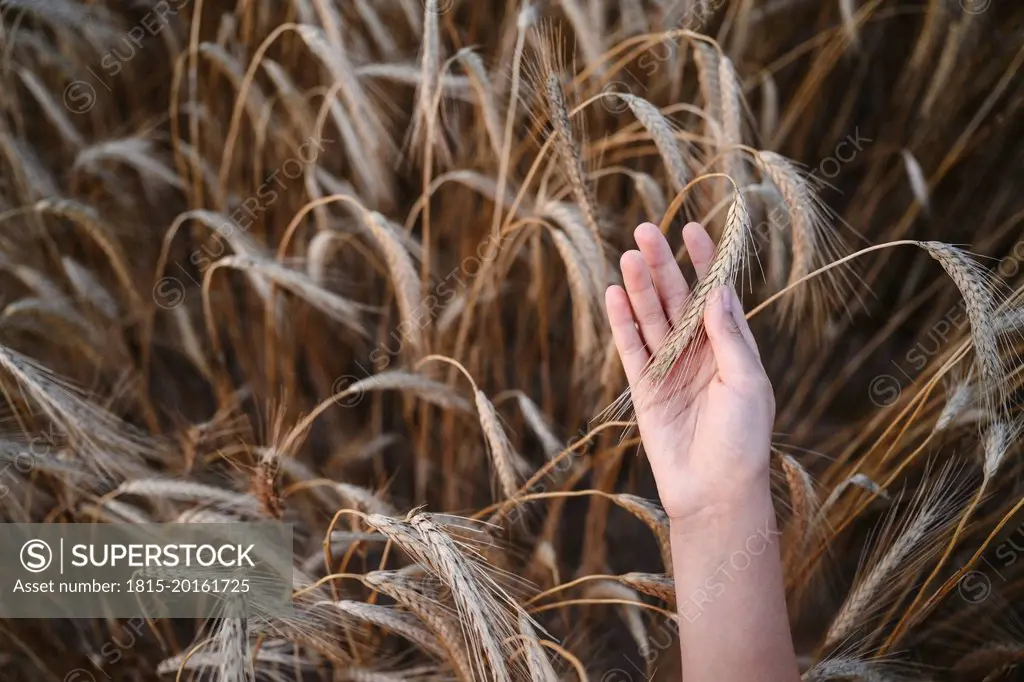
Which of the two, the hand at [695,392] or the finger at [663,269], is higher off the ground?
the finger at [663,269]

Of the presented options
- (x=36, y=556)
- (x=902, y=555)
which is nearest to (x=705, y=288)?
(x=902, y=555)

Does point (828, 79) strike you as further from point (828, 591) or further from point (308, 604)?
point (308, 604)

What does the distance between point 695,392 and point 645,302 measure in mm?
142

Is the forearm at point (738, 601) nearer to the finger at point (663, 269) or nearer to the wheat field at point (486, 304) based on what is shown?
the wheat field at point (486, 304)

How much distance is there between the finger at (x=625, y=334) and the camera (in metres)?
0.94

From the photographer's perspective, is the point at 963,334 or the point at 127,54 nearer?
the point at 963,334

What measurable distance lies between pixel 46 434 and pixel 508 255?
0.85m

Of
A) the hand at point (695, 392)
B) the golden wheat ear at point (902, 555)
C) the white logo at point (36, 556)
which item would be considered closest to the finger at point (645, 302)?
the hand at point (695, 392)

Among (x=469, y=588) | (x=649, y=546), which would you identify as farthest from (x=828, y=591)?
(x=469, y=588)

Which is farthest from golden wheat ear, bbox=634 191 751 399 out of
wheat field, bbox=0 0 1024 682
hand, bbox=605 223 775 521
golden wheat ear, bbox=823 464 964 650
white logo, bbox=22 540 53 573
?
white logo, bbox=22 540 53 573

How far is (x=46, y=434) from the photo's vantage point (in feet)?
3.86

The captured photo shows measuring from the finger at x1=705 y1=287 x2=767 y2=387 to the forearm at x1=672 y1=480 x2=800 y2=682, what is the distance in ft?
0.48

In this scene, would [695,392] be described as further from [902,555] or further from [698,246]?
[902,555]

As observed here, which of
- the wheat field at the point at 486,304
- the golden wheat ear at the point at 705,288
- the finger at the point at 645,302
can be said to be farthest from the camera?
the wheat field at the point at 486,304
